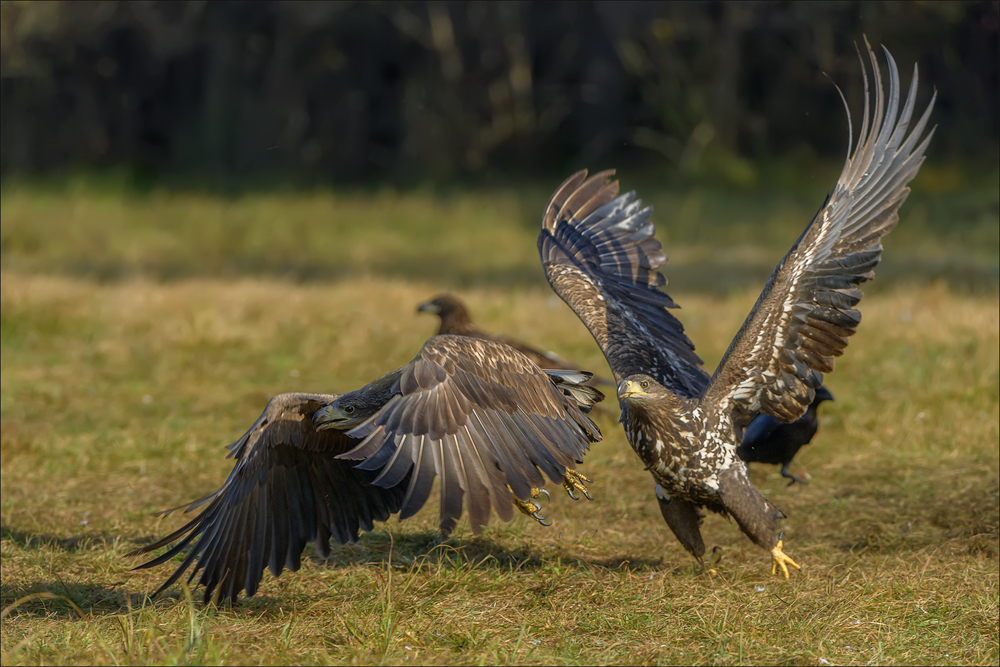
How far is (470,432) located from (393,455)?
29cm

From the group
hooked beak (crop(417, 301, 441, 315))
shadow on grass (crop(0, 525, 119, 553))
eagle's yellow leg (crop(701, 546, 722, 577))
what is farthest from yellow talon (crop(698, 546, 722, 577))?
hooked beak (crop(417, 301, 441, 315))

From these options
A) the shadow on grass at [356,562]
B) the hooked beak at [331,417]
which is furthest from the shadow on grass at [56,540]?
the hooked beak at [331,417]

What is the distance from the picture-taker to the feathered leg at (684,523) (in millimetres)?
4699

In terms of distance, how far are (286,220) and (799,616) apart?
1307cm

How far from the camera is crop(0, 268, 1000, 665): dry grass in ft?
12.6

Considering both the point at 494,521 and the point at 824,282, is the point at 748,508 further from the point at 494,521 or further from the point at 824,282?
the point at 494,521

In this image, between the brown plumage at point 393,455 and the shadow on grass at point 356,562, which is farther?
the shadow on grass at point 356,562

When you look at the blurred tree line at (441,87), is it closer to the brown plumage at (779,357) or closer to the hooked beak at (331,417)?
the brown plumage at (779,357)

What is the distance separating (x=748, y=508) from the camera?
4445mm

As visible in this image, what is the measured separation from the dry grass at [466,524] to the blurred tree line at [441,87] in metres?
9.27

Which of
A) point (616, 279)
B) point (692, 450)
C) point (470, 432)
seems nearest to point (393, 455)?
point (470, 432)

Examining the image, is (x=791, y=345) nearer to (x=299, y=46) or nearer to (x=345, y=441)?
(x=345, y=441)

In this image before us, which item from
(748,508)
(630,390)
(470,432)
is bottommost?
(748,508)

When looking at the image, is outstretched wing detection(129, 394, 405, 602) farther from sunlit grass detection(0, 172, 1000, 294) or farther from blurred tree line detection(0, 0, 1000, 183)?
blurred tree line detection(0, 0, 1000, 183)
